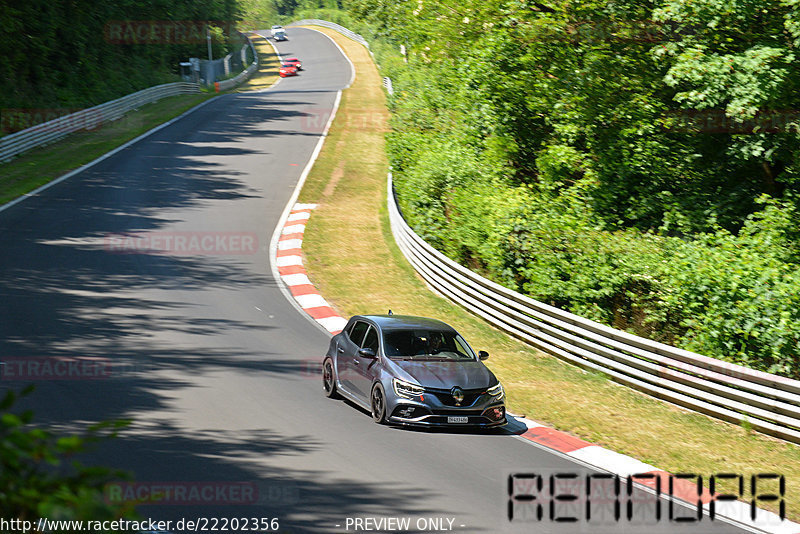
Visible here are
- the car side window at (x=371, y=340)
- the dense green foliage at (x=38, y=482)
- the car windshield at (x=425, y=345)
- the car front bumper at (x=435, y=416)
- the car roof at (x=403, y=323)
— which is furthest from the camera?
the car roof at (x=403, y=323)

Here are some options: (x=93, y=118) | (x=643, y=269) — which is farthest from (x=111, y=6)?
(x=643, y=269)

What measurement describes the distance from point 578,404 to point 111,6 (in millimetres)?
47695

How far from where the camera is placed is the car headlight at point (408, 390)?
1107 cm

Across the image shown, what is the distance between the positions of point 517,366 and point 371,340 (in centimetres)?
409

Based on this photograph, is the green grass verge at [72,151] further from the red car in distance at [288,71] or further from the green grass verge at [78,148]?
the red car in distance at [288,71]

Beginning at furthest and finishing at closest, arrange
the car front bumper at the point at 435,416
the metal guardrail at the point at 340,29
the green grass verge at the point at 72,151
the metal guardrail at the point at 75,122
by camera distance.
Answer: the metal guardrail at the point at 340,29 < the metal guardrail at the point at 75,122 < the green grass verge at the point at 72,151 < the car front bumper at the point at 435,416

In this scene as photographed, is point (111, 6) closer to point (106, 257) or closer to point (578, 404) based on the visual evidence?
point (106, 257)

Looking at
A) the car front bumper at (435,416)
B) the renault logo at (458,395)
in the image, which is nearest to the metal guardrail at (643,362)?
the car front bumper at (435,416)

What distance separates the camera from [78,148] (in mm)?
34594

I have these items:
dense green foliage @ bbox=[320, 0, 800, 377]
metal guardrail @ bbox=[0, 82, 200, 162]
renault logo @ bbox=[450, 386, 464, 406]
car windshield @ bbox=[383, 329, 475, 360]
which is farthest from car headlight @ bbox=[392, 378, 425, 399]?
metal guardrail @ bbox=[0, 82, 200, 162]

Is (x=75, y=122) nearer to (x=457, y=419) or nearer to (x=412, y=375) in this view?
(x=412, y=375)

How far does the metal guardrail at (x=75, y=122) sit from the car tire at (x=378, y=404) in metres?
24.4

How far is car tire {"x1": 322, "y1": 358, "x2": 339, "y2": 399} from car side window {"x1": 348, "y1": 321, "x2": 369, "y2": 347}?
0.53m

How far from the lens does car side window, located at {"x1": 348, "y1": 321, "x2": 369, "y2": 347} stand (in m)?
12.8
